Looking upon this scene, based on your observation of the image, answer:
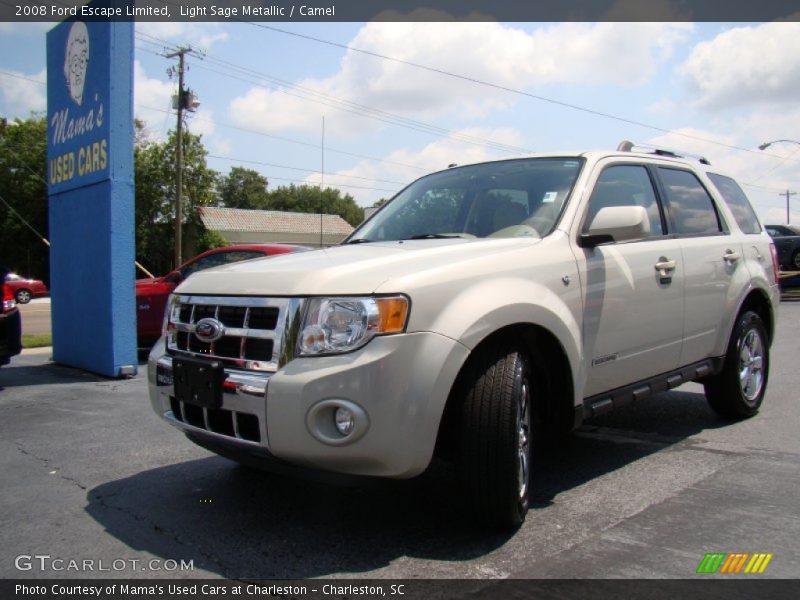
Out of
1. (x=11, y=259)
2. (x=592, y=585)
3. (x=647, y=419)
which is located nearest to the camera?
(x=592, y=585)

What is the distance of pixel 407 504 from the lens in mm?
3686

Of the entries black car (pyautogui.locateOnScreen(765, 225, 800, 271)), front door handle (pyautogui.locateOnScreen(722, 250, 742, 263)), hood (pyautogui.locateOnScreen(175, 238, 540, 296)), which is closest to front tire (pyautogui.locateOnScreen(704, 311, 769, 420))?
front door handle (pyautogui.locateOnScreen(722, 250, 742, 263))

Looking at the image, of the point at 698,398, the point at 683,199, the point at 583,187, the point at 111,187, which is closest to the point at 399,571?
the point at 583,187

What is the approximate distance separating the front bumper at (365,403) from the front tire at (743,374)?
10.1ft

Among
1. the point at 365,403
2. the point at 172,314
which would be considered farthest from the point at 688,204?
the point at 172,314

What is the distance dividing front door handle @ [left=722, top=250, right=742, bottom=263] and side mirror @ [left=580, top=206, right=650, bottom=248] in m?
1.54

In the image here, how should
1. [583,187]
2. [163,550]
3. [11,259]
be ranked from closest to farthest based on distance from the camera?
[163,550] → [583,187] → [11,259]

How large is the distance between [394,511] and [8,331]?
5.18 meters

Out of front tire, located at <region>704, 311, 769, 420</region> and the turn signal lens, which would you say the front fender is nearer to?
the turn signal lens

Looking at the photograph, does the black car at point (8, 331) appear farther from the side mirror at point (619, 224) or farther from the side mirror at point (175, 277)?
the side mirror at point (619, 224)

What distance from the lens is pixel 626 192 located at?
14.5ft

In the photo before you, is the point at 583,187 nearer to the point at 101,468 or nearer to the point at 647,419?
the point at 647,419

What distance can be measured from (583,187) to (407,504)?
78.7 inches

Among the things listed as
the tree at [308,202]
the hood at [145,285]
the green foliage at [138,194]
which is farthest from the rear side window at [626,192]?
the tree at [308,202]
